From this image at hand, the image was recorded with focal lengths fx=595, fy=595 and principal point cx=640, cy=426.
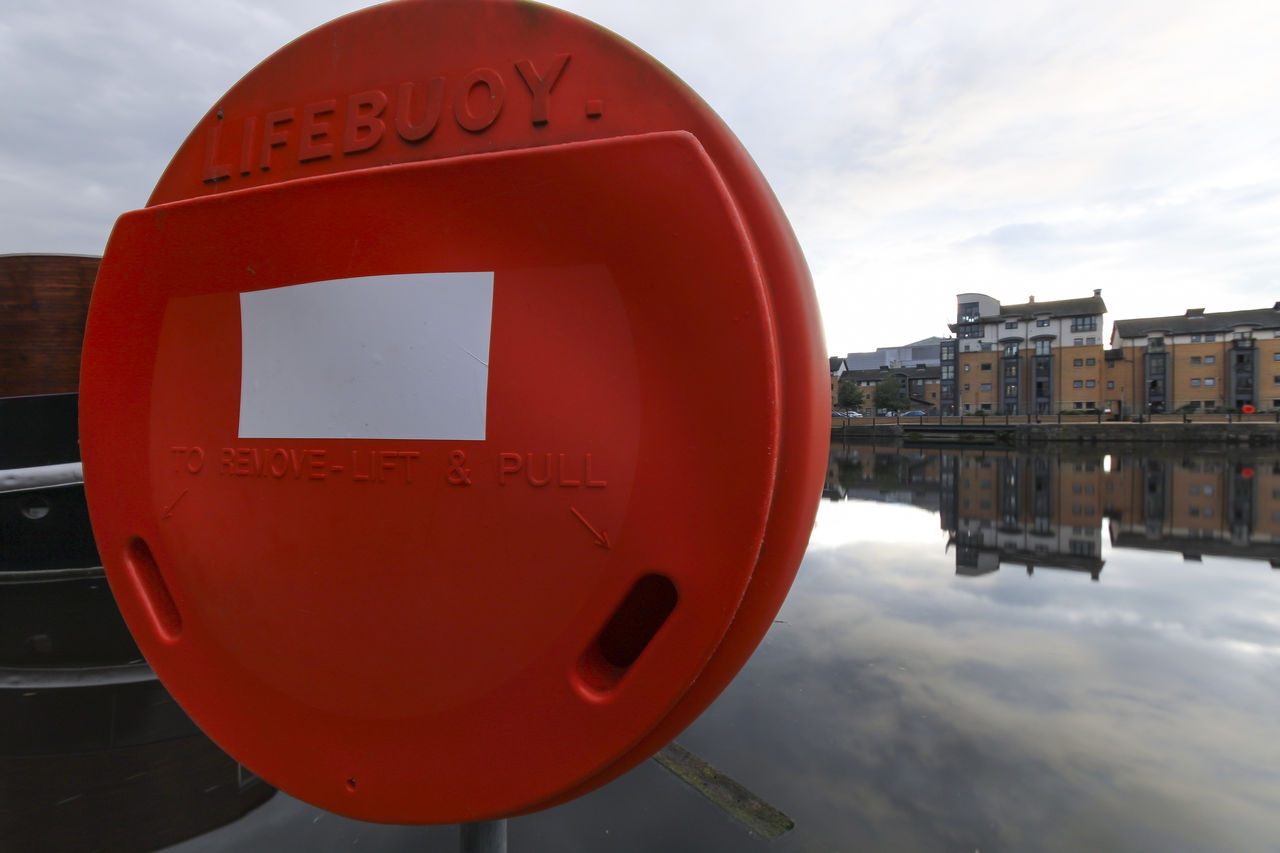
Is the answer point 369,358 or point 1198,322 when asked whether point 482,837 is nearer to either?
point 369,358

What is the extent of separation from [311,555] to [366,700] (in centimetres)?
24

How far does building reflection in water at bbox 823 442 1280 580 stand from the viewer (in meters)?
6.90

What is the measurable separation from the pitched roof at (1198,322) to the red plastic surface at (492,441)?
2417 inches

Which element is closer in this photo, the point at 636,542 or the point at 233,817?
the point at 636,542

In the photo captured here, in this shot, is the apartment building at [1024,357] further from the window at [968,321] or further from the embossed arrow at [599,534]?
the embossed arrow at [599,534]

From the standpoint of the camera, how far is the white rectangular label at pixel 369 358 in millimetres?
895

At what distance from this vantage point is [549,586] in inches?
33.4

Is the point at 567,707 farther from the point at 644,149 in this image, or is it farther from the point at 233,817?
the point at 233,817

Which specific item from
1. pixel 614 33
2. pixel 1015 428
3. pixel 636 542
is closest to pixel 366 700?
pixel 636 542

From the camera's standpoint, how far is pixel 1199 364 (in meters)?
45.8

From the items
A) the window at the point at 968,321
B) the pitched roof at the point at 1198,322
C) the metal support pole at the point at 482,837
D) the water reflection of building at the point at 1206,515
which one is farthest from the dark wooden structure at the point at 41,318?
the pitched roof at the point at 1198,322

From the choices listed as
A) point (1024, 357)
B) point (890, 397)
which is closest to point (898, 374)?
point (890, 397)

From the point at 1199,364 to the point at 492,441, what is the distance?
205 feet

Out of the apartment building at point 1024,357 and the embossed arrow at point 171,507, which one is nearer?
the embossed arrow at point 171,507
